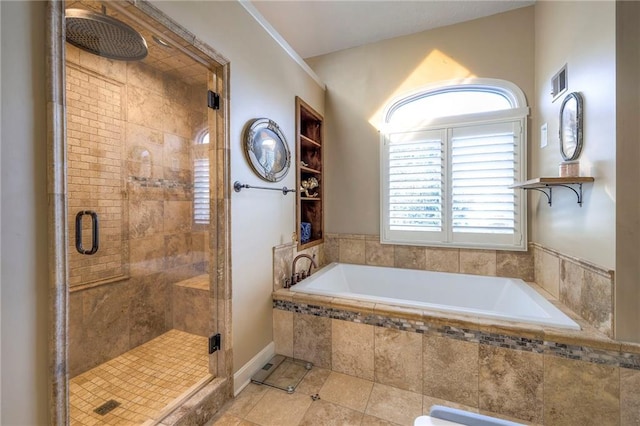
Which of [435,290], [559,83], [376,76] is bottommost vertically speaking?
[435,290]

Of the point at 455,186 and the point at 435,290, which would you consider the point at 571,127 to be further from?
the point at 435,290

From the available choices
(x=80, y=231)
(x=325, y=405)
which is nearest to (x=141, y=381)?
(x=80, y=231)

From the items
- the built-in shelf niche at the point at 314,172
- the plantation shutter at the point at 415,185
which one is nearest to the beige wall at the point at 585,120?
the plantation shutter at the point at 415,185

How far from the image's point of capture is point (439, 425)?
81 cm

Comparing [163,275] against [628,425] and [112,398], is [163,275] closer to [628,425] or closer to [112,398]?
[112,398]

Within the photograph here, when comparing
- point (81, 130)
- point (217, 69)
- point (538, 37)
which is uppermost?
point (538, 37)

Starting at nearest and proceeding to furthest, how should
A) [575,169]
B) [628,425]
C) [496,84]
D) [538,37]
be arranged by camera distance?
[628,425], [575,169], [538,37], [496,84]

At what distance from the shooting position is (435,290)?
8.75 ft

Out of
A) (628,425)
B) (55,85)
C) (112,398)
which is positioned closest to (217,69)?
(55,85)

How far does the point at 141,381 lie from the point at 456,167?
318 cm

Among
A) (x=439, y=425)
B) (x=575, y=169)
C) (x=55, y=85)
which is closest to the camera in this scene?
(x=439, y=425)

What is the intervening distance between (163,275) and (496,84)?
12.2 feet

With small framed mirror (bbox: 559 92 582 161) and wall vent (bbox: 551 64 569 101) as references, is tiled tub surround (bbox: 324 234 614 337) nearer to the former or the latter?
small framed mirror (bbox: 559 92 582 161)

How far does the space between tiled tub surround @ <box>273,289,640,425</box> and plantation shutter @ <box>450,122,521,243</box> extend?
42.0 inches
